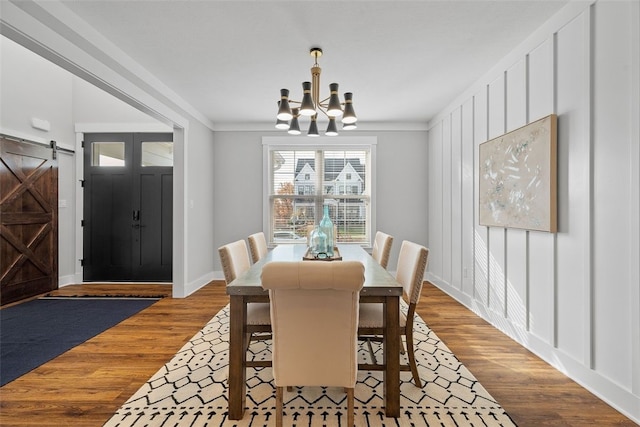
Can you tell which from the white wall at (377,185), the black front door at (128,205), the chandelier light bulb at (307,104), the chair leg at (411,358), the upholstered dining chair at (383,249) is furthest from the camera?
the white wall at (377,185)

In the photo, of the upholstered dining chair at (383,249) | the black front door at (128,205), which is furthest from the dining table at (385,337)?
the black front door at (128,205)

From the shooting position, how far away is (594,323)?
2074 mm

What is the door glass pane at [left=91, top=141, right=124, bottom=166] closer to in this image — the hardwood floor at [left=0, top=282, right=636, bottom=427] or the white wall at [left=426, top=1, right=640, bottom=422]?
the hardwood floor at [left=0, top=282, right=636, bottom=427]

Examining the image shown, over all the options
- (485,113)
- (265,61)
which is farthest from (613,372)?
(265,61)

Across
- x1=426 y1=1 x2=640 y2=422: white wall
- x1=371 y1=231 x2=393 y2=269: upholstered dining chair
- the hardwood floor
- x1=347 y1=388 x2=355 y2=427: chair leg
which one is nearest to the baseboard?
the hardwood floor

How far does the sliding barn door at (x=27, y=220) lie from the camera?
13.0ft

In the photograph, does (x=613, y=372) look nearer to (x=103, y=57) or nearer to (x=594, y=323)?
(x=594, y=323)

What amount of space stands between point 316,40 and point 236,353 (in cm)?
249

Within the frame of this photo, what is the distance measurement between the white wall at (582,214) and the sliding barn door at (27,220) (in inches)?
222

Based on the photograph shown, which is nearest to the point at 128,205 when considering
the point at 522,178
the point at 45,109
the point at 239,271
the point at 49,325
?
the point at 45,109

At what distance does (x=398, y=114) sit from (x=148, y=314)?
14.0 feet

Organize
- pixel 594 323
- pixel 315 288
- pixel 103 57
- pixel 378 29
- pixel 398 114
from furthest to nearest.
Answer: pixel 398 114
pixel 103 57
pixel 378 29
pixel 594 323
pixel 315 288

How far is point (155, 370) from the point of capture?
2.38 metres

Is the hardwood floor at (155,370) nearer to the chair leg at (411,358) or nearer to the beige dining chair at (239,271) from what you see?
the chair leg at (411,358)
